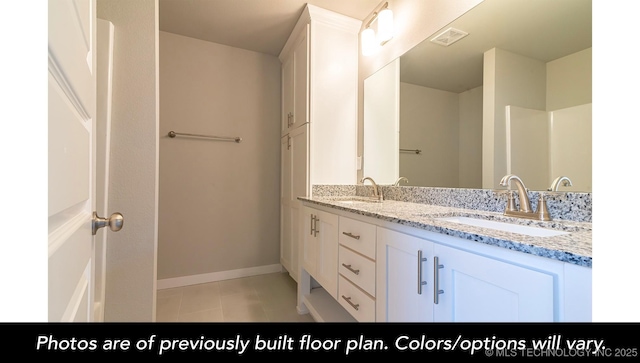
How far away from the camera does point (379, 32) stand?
1.78 m

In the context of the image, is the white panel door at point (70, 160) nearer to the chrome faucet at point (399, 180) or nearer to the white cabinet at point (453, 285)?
the white cabinet at point (453, 285)

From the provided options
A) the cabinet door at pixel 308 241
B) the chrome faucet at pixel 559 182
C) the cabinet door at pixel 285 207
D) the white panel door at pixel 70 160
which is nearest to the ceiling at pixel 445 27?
the chrome faucet at pixel 559 182

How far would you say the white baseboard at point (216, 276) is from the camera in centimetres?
225

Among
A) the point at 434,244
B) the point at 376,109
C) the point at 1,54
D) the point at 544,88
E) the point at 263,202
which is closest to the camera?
the point at 1,54

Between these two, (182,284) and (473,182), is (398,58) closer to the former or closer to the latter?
(473,182)

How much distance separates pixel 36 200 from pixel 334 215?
1229 millimetres

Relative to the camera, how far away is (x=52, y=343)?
307 mm

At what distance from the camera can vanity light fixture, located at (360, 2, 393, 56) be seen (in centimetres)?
171

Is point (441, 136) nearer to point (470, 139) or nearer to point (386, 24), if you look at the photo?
point (470, 139)

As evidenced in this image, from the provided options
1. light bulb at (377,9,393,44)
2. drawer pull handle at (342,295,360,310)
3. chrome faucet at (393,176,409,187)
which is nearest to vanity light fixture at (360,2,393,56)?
light bulb at (377,9,393,44)

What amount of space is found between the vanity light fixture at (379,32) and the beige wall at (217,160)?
1.10 meters

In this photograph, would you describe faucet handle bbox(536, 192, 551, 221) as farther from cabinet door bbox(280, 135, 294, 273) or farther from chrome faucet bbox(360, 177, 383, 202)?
cabinet door bbox(280, 135, 294, 273)

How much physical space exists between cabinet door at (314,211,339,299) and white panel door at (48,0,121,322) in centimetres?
103
